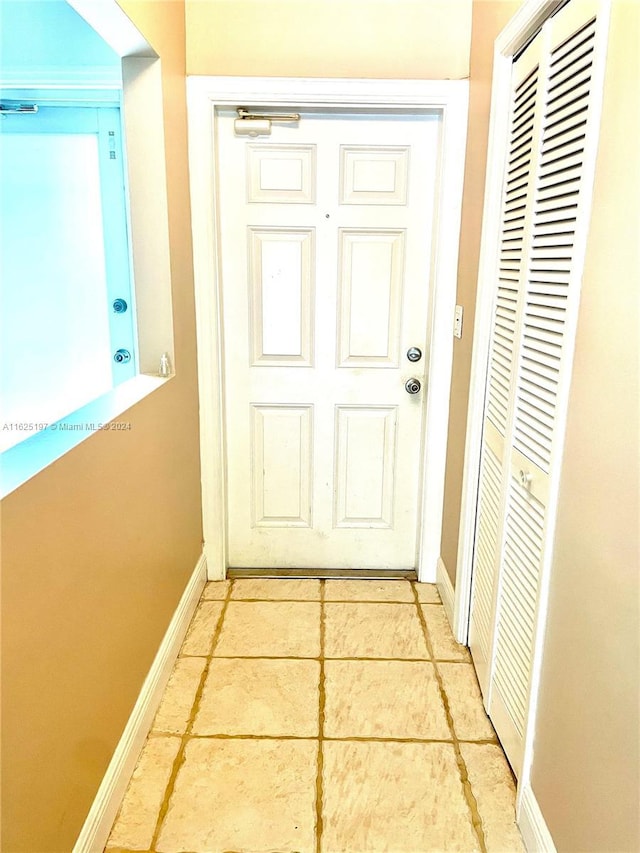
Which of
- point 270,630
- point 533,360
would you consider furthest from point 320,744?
point 533,360

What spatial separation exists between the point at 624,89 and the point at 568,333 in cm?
44

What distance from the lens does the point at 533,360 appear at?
4.69ft

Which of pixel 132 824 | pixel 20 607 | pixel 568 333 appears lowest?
pixel 132 824

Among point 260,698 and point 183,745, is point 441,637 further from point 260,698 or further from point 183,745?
point 183,745

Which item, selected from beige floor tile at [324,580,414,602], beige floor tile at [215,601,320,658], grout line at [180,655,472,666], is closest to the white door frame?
beige floor tile at [324,580,414,602]

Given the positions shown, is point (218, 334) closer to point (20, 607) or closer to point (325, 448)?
point (325, 448)

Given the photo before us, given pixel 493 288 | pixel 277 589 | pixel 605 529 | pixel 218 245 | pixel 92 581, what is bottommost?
pixel 277 589

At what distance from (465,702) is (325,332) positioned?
1452mm

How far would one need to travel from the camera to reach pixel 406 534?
8.69 ft

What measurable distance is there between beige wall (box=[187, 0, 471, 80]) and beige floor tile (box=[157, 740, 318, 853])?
2.23 metres

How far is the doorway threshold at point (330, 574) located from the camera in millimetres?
2635

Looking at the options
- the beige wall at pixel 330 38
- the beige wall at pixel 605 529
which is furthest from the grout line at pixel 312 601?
the beige wall at pixel 330 38

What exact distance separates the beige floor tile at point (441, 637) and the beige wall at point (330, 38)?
6.62 feet

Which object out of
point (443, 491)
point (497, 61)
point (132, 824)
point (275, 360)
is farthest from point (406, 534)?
point (497, 61)
